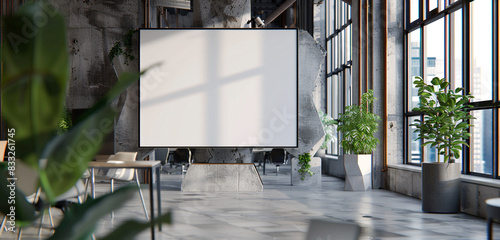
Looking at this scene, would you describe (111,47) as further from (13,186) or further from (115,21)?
(13,186)

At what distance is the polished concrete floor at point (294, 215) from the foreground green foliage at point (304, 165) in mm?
731

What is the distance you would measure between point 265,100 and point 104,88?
3558 millimetres

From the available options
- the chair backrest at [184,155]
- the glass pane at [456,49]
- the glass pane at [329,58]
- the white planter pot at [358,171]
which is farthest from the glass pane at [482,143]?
the glass pane at [329,58]

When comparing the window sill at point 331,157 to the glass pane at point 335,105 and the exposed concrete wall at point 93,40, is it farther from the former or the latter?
the exposed concrete wall at point 93,40

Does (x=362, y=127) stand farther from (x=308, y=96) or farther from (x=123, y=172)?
(x=123, y=172)

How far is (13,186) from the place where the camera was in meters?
0.49

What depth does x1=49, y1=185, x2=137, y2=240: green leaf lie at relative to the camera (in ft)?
1.50

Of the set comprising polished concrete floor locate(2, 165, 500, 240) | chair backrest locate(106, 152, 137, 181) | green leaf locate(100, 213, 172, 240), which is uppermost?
green leaf locate(100, 213, 172, 240)

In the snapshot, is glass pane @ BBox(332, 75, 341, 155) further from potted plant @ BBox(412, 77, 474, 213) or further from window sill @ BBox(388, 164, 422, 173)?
potted plant @ BBox(412, 77, 474, 213)

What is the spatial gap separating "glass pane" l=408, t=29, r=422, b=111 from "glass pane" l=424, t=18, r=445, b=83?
0.35 m

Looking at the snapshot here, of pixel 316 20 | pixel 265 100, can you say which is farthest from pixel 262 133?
pixel 316 20

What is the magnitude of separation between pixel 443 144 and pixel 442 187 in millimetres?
Answer: 531

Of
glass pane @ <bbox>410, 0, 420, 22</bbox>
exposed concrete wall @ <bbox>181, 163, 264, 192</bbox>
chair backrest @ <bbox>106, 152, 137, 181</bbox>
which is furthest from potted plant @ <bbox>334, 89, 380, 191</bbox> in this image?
chair backrest @ <bbox>106, 152, 137, 181</bbox>

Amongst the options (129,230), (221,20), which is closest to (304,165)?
(221,20)
